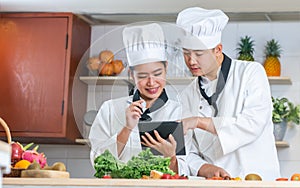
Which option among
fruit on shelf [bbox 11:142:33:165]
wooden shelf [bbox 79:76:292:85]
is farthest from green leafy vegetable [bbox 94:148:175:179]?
wooden shelf [bbox 79:76:292:85]

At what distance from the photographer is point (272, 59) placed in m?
4.09

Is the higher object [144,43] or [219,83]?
[144,43]

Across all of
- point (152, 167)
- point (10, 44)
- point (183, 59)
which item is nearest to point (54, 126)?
point (10, 44)

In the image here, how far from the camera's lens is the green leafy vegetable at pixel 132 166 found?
93.0 inches

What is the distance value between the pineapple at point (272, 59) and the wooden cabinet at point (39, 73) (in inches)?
46.5

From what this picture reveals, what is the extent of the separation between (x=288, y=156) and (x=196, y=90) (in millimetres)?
1439

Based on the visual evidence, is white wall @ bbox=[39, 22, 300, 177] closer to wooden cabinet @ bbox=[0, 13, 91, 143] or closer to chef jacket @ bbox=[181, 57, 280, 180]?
wooden cabinet @ bbox=[0, 13, 91, 143]

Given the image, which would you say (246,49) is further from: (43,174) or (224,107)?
(43,174)

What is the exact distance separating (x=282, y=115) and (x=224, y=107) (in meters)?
1.10

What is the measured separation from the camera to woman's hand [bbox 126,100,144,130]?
2674 mm

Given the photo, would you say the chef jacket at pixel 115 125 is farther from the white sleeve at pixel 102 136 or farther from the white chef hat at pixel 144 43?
the white chef hat at pixel 144 43

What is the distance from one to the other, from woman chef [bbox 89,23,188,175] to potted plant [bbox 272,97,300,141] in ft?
4.45

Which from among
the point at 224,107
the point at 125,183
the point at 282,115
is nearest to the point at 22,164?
the point at 125,183

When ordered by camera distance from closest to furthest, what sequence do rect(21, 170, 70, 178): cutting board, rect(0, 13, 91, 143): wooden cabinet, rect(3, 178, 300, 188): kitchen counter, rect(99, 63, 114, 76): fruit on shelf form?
rect(3, 178, 300, 188): kitchen counter < rect(21, 170, 70, 178): cutting board < rect(99, 63, 114, 76): fruit on shelf < rect(0, 13, 91, 143): wooden cabinet
